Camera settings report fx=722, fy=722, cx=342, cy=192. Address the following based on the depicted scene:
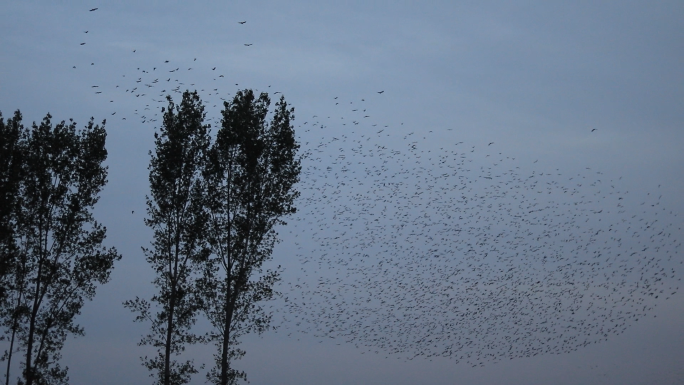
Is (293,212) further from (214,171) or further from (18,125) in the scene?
(18,125)

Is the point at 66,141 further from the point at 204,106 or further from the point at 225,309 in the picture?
the point at 225,309

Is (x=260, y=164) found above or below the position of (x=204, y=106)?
below

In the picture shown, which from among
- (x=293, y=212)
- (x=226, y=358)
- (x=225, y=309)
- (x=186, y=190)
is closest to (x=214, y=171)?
(x=186, y=190)

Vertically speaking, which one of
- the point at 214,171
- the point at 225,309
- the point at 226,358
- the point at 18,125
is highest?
the point at 18,125

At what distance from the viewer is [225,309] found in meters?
37.2

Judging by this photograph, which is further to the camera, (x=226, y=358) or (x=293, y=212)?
A: (x=293, y=212)

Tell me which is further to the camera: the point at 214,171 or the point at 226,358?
the point at 214,171

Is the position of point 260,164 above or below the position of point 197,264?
above

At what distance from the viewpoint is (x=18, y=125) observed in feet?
130

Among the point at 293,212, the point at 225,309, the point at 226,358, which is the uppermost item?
the point at 293,212

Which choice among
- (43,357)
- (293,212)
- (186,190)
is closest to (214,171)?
(186,190)

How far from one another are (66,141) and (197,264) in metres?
10.6

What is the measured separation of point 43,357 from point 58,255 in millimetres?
5362

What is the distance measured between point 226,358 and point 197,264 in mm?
5356
